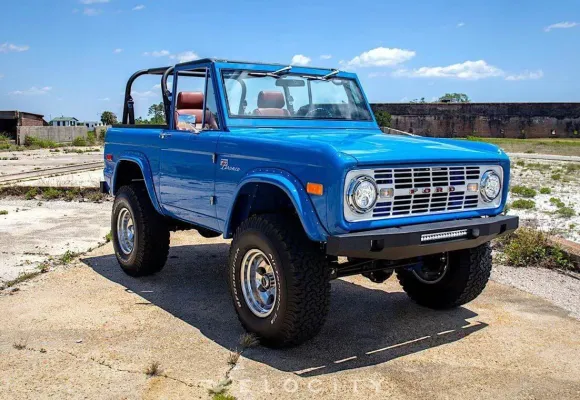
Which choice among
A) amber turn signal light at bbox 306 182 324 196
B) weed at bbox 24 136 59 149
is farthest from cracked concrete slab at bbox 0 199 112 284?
weed at bbox 24 136 59 149

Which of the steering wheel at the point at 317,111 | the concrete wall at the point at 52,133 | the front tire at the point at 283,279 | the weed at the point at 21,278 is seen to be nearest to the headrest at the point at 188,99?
the steering wheel at the point at 317,111

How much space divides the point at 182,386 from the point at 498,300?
3160 mm

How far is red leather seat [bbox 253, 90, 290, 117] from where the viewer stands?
18.0 feet

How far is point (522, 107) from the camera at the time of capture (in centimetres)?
4919

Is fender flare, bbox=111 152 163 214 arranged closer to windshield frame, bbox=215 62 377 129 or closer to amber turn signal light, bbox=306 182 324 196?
windshield frame, bbox=215 62 377 129

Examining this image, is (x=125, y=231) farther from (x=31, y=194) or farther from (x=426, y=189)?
(x=31, y=194)

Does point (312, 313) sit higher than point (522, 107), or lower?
lower

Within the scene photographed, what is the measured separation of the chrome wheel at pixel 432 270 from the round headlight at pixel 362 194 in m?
1.39

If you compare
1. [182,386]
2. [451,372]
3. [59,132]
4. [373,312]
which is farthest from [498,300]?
[59,132]

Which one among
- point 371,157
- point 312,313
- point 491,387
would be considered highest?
point 371,157

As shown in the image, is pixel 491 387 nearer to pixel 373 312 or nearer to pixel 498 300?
pixel 373 312

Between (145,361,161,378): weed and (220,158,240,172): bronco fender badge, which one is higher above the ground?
(220,158,240,172): bronco fender badge

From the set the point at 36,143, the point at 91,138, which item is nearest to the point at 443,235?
the point at 36,143

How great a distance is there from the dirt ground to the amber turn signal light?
1.14m
